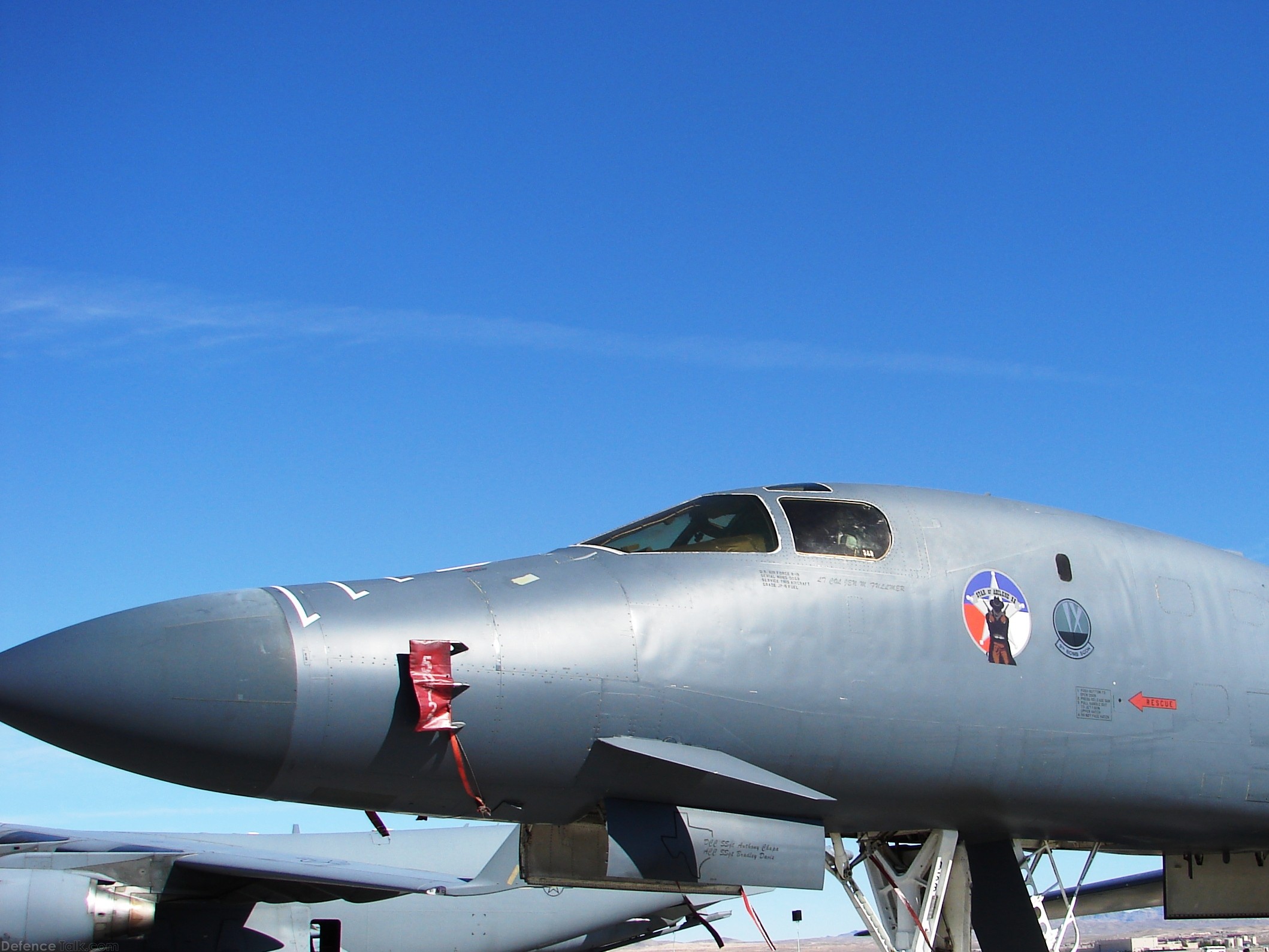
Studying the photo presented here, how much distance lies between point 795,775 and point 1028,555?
2.25 metres

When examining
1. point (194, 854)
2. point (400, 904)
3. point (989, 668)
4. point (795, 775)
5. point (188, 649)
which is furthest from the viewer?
point (400, 904)

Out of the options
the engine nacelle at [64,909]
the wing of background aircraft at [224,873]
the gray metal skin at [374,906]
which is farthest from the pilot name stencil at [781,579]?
the engine nacelle at [64,909]

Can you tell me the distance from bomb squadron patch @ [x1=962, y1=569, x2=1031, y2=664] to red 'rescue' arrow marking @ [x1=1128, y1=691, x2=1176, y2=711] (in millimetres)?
880

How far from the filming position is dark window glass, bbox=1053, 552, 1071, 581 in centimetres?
771

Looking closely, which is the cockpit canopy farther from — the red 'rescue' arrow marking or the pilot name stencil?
the red 'rescue' arrow marking

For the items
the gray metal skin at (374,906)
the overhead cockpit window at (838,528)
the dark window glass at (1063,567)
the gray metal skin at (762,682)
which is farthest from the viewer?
the gray metal skin at (374,906)

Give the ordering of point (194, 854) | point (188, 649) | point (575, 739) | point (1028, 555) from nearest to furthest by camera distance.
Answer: point (188, 649) < point (575, 739) < point (1028, 555) < point (194, 854)

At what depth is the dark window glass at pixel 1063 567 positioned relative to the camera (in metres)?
7.71

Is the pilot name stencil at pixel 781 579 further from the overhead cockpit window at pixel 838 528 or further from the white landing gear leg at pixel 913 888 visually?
the white landing gear leg at pixel 913 888

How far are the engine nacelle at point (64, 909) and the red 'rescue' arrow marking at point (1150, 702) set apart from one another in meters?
12.9

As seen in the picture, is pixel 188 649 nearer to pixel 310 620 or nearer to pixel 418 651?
pixel 310 620

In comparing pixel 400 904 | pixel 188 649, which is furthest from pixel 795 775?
pixel 400 904

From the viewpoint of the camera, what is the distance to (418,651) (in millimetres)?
5758

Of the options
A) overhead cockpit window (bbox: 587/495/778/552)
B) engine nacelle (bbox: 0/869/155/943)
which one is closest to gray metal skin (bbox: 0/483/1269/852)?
overhead cockpit window (bbox: 587/495/778/552)
